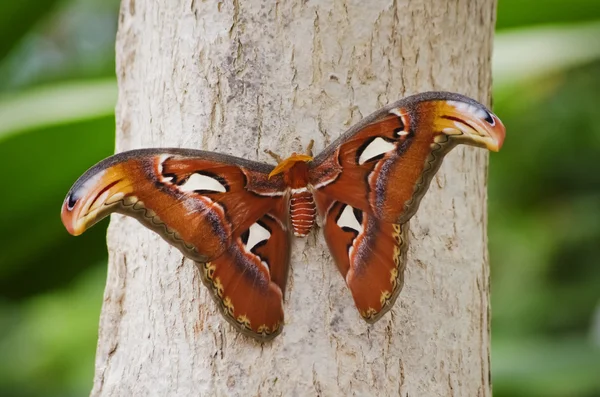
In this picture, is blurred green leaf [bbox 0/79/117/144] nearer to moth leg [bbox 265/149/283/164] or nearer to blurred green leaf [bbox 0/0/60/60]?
blurred green leaf [bbox 0/0/60/60]

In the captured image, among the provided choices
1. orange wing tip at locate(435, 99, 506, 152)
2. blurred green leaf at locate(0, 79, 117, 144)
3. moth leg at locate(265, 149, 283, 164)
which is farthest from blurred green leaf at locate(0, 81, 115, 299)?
orange wing tip at locate(435, 99, 506, 152)

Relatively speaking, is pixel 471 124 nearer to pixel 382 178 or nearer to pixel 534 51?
pixel 382 178

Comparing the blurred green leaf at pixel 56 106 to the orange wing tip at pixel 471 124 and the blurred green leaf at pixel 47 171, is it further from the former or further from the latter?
the orange wing tip at pixel 471 124

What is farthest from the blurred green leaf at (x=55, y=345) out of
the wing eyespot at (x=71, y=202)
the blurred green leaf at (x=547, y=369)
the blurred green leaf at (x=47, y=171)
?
the wing eyespot at (x=71, y=202)

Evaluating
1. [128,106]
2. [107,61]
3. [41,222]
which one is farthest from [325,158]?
[107,61]

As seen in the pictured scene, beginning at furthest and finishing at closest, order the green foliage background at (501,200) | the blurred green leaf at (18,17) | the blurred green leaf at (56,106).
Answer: the blurred green leaf at (18,17) → the green foliage background at (501,200) → the blurred green leaf at (56,106)
